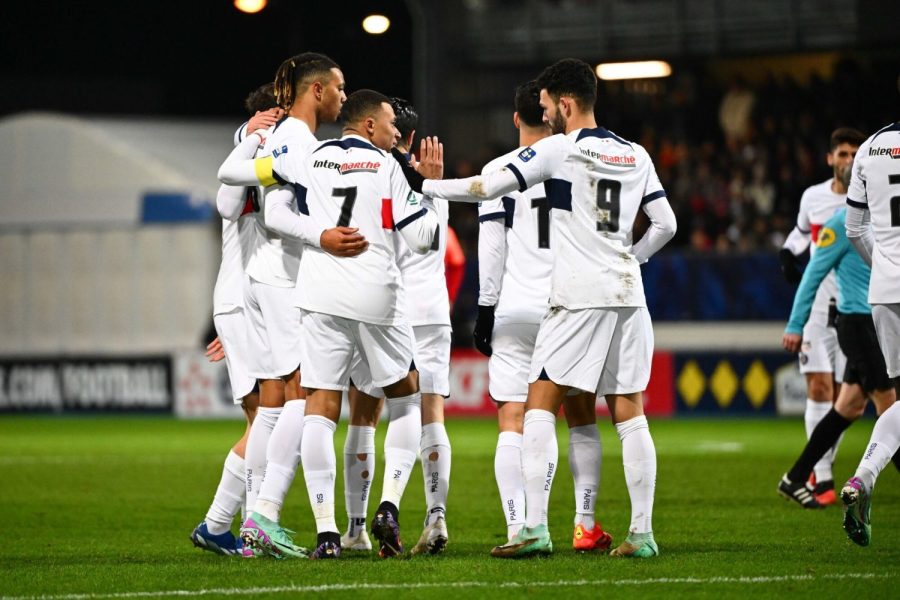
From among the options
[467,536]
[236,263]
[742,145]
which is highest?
[742,145]

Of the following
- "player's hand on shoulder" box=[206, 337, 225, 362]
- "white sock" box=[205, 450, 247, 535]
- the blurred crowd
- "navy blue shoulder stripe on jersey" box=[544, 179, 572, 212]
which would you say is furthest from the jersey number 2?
the blurred crowd

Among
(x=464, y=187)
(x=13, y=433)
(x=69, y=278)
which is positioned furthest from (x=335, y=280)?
(x=69, y=278)

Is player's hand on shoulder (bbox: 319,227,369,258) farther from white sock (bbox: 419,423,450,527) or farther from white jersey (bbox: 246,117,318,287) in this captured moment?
white sock (bbox: 419,423,450,527)

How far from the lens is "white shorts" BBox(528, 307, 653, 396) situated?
7215 mm

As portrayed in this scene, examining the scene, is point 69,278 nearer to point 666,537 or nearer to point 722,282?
point 722,282

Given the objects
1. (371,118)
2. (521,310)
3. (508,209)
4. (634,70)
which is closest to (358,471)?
(521,310)

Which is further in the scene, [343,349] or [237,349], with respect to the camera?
[237,349]

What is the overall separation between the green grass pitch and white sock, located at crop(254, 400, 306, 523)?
294mm

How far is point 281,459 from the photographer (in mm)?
7457

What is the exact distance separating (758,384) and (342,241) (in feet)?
48.1

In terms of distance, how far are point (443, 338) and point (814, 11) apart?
63.7 ft

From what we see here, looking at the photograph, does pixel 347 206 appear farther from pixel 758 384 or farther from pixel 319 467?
pixel 758 384

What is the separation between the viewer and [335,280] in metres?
7.33

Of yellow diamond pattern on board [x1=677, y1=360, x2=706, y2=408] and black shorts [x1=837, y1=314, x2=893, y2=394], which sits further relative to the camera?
yellow diamond pattern on board [x1=677, y1=360, x2=706, y2=408]
